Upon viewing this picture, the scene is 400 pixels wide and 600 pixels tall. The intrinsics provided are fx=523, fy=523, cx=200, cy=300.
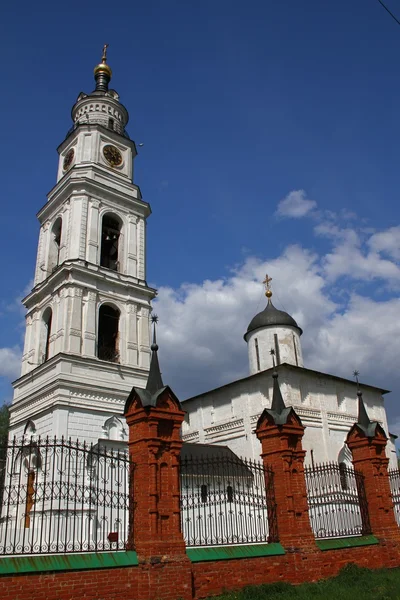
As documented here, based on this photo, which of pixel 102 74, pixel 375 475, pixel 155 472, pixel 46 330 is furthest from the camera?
pixel 102 74

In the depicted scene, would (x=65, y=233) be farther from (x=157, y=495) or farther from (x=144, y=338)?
(x=157, y=495)

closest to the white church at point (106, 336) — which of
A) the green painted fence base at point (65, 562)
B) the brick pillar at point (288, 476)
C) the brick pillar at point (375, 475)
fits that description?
the brick pillar at point (288, 476)

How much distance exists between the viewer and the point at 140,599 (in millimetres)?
8703

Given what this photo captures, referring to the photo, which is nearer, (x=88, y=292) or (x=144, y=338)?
(x=88, y=292)

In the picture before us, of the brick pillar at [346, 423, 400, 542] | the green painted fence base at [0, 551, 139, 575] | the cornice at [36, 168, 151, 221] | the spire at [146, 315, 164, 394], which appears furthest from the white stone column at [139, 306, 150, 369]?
the green painted fence base at [0, 551, 139, 575]

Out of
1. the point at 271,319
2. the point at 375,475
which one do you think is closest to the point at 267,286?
the point at 271,319

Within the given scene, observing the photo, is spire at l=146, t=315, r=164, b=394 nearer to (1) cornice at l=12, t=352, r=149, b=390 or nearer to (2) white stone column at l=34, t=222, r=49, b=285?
(1) cornice at l=12, t=352, r=149, b=390

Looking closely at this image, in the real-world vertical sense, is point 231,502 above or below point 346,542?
above

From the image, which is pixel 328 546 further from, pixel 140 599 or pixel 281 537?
pixel 140 599

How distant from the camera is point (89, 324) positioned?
22750 mm

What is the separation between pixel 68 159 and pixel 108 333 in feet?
34.1

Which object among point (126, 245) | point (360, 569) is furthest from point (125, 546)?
point (126, 245)

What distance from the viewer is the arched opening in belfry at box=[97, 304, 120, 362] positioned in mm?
23781

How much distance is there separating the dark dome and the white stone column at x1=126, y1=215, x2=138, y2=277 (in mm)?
10366
